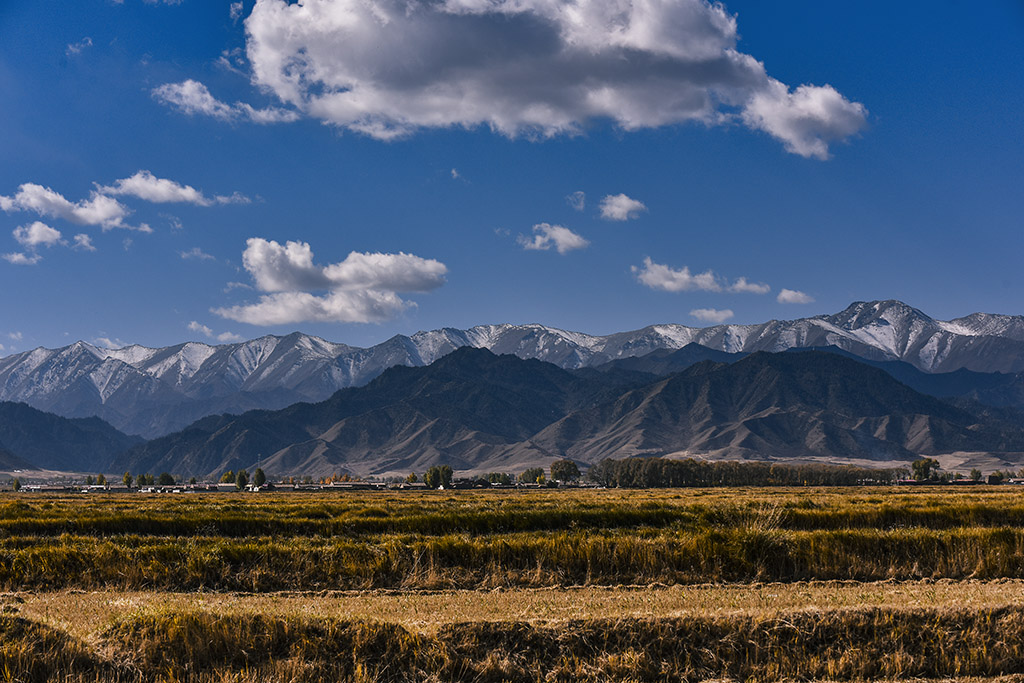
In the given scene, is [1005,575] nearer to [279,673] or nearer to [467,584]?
[467,584]

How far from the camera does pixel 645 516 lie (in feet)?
120

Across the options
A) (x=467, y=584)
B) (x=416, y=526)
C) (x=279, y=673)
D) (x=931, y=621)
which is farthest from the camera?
(x=416, y=526)

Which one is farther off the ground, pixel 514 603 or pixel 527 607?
pixel 527 607

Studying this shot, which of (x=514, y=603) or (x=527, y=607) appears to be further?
(x=514, y=603)

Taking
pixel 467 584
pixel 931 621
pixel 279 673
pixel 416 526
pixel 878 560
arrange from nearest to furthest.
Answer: pixel 279 673 < pixel 931 621 < pixel 467 584 < pixel 878 560 < pixel 416 526

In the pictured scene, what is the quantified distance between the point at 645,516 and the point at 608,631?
21287 millimetres

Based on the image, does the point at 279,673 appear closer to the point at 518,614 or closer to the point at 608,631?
the point at 518,614

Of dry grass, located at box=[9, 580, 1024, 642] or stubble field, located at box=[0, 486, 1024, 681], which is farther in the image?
dry grass, located at box=[9, 580, 1024, 642]

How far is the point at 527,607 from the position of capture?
18.0m

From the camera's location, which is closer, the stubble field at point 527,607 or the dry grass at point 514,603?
the stubble field at point 527,607

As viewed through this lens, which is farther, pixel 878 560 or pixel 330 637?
pixel 878 560

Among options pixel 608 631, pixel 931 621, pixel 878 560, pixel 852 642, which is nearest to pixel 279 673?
pixel 608 631

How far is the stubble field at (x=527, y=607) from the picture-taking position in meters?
15.5

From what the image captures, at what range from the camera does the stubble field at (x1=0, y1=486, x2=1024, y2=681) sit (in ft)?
51.0
